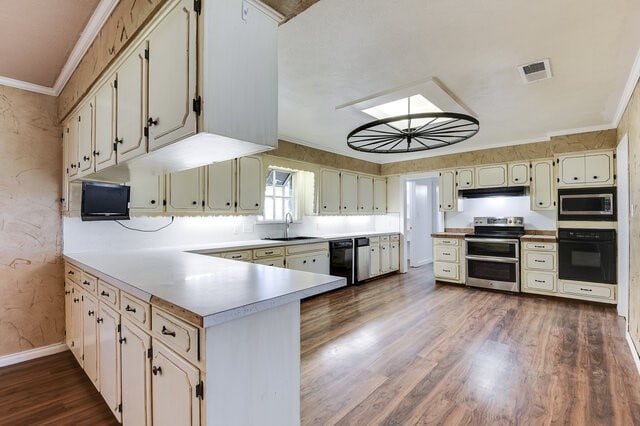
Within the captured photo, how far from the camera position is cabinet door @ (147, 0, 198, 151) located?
126cm

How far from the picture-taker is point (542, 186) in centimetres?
490

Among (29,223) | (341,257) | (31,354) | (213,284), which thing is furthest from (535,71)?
(31,354)

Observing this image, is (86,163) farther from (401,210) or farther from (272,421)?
(401,210)

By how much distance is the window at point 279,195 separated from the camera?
488cm

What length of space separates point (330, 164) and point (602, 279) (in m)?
4.34

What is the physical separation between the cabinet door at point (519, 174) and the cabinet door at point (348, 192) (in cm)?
268

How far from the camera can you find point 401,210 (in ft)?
22.0

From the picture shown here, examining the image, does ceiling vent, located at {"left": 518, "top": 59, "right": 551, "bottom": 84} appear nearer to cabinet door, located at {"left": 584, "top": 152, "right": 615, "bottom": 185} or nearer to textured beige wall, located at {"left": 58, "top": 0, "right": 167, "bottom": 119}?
cabinet door, located at {"left": 584, "top": 152, "right": 615, "bottom": 185}

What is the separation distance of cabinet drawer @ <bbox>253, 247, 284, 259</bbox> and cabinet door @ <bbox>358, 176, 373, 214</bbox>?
2461 millimetres

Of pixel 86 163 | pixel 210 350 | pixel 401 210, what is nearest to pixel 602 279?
pixel 401 210

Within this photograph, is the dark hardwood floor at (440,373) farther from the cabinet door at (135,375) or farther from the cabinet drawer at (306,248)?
the cabinet drawer at (306,248)

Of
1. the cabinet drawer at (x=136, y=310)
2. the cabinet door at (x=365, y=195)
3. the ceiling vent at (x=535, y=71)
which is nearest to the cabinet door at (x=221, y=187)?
the cabinet drawer at (x=136, y=310)

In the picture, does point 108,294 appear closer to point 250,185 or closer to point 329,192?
point 250,185

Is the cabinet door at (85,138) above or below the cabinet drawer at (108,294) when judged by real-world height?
above
